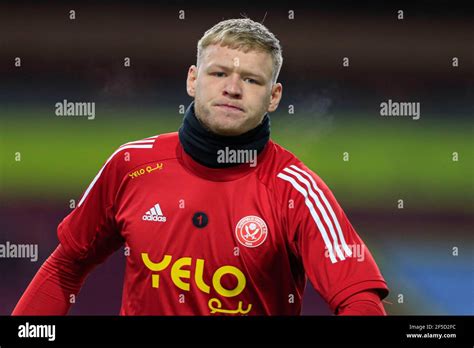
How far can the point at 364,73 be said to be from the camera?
4105 millimetres

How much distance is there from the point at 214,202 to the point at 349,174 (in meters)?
1.67

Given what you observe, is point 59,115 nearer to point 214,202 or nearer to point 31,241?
point 31,241

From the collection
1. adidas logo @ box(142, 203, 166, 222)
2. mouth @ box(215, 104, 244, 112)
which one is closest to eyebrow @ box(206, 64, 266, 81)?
mouth @ box(215, 104, 244, 112)

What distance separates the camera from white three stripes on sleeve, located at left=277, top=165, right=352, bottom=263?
2.26 m

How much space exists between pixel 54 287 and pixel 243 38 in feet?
3.26

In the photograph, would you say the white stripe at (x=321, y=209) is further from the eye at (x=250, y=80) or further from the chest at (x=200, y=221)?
the eye at (x=250, y=80)

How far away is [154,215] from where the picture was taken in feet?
8.07

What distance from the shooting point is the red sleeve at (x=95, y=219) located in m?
2.57

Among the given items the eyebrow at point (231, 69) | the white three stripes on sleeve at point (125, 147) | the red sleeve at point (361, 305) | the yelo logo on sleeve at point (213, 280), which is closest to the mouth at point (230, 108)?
the eyebrow at point (231, 69)

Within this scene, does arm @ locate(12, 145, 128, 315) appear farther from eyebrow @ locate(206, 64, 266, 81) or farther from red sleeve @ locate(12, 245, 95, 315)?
eyebrow @ locate(206, 64, 266, 81)

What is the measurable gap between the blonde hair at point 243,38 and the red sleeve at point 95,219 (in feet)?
1.53

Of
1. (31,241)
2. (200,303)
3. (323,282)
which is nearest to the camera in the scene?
(323,282)
